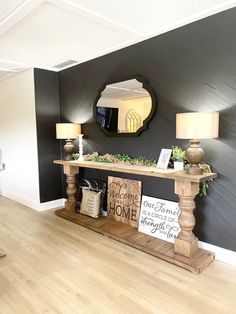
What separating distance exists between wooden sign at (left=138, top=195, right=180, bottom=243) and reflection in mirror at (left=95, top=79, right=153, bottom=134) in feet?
3.09

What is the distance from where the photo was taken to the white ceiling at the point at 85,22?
214 cm

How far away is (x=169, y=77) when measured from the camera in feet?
9.32

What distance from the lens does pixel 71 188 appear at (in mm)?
3949

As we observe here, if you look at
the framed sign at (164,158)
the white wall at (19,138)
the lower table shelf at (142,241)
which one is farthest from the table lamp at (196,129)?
the white wall at (19,138)

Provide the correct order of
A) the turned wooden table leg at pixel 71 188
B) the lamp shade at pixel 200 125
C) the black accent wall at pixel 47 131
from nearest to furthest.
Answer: the lamp shade at pixel 200 125
the turned wooden table leg at pixel 71 188
the black accent wall at pixel 47 131

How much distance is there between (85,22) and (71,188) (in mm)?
2389

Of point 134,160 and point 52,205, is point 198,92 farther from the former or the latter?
point 52,205

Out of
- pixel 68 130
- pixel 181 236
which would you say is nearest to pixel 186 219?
pixel 181 236

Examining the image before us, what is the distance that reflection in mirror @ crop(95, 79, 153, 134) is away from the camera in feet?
10.1

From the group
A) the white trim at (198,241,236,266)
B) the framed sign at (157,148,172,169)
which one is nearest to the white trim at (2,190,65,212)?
the framed sign at (157,148,172,169)

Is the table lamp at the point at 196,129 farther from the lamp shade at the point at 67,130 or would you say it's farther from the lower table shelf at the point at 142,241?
the lamp shade at the point at 67,130

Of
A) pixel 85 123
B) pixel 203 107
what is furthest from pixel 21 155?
pixel 203 107

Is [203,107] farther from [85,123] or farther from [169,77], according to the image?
[85,123]

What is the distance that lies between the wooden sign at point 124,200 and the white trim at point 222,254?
94cm
